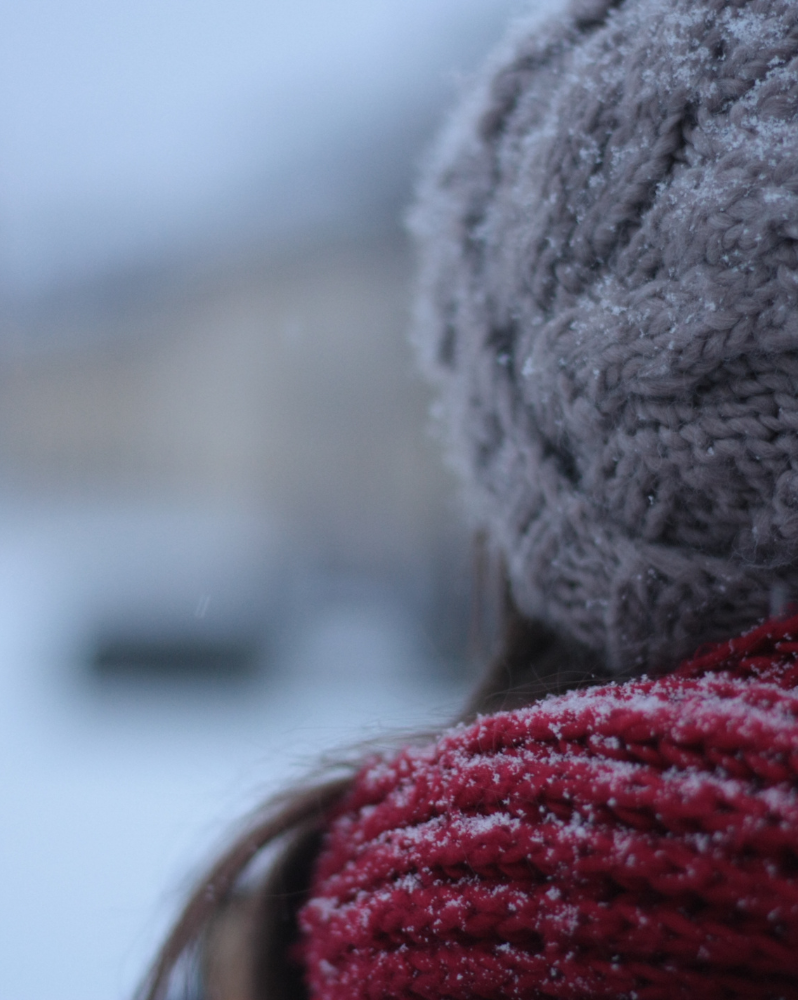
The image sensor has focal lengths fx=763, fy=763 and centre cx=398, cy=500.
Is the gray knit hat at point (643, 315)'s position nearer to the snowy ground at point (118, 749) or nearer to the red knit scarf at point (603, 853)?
the red knit scarf at point (603, 853)

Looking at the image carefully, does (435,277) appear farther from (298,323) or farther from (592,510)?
(298,323)

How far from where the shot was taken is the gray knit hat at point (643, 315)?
43 cm

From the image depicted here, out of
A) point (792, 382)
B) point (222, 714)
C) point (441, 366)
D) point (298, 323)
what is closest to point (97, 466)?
point (298, 323)

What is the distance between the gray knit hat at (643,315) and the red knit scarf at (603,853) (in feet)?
0.26

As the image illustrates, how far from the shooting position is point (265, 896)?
0.63 m

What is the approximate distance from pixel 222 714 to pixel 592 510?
2653 millimetres

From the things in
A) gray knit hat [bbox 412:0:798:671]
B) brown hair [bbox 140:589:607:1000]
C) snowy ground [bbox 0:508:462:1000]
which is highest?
gray knit hat [bbox 412:0:798:671]

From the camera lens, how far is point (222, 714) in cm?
292

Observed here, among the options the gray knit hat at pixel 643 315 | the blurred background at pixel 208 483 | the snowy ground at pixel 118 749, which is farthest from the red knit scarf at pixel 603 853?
the blurred background at pixel 208 483

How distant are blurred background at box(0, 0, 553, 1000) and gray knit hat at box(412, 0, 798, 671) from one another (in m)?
1.44

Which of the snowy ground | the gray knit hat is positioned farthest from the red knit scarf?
the snowy ground

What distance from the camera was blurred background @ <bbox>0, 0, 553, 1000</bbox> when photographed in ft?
7.48

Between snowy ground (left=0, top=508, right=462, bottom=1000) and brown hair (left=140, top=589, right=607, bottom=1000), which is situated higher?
brown hair (left=140, top=589, right=607, bottom=1000)

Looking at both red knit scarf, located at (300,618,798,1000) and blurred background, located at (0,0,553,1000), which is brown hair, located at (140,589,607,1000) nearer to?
red knit scarf, located at (300,618,798,1000)
